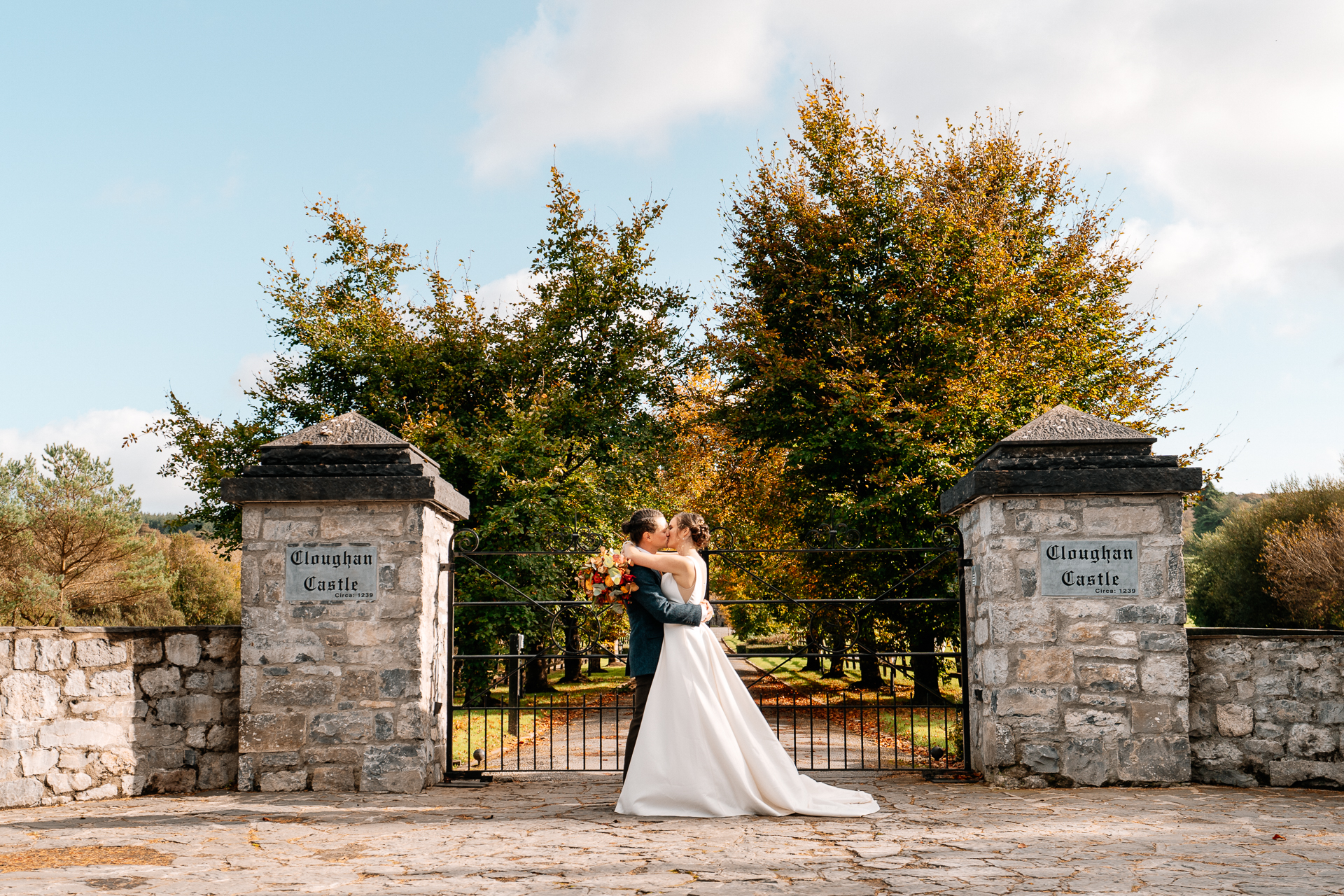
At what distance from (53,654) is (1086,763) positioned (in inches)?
258

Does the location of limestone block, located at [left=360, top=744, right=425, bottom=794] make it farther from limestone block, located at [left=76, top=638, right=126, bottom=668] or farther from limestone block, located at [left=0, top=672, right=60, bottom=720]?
limestone block, located at [left=0, top=672, right=60, bottom=720]

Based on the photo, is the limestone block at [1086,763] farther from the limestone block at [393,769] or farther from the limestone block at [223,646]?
the limestone block at [223,646]

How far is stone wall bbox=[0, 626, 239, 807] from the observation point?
5688 millimetres

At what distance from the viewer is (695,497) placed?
20641 mm

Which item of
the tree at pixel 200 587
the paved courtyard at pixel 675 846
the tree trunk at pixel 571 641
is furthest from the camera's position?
the tree at pixel 200 587

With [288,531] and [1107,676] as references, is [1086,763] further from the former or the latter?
[288,531]

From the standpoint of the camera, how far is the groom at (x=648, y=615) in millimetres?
5473

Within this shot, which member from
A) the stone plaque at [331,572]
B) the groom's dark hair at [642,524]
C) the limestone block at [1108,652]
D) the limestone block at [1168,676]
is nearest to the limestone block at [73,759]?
the stone plaque at [331,572]

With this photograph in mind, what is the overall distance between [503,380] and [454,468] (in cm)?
274

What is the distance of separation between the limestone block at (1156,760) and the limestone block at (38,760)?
263 inches

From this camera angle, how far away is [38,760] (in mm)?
5723

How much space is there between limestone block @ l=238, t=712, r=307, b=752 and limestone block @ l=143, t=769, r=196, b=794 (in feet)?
1.56

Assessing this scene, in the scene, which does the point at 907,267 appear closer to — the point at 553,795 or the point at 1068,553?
the point at 1068,553

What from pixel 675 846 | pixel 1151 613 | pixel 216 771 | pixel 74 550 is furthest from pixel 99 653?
pixel 74 550
